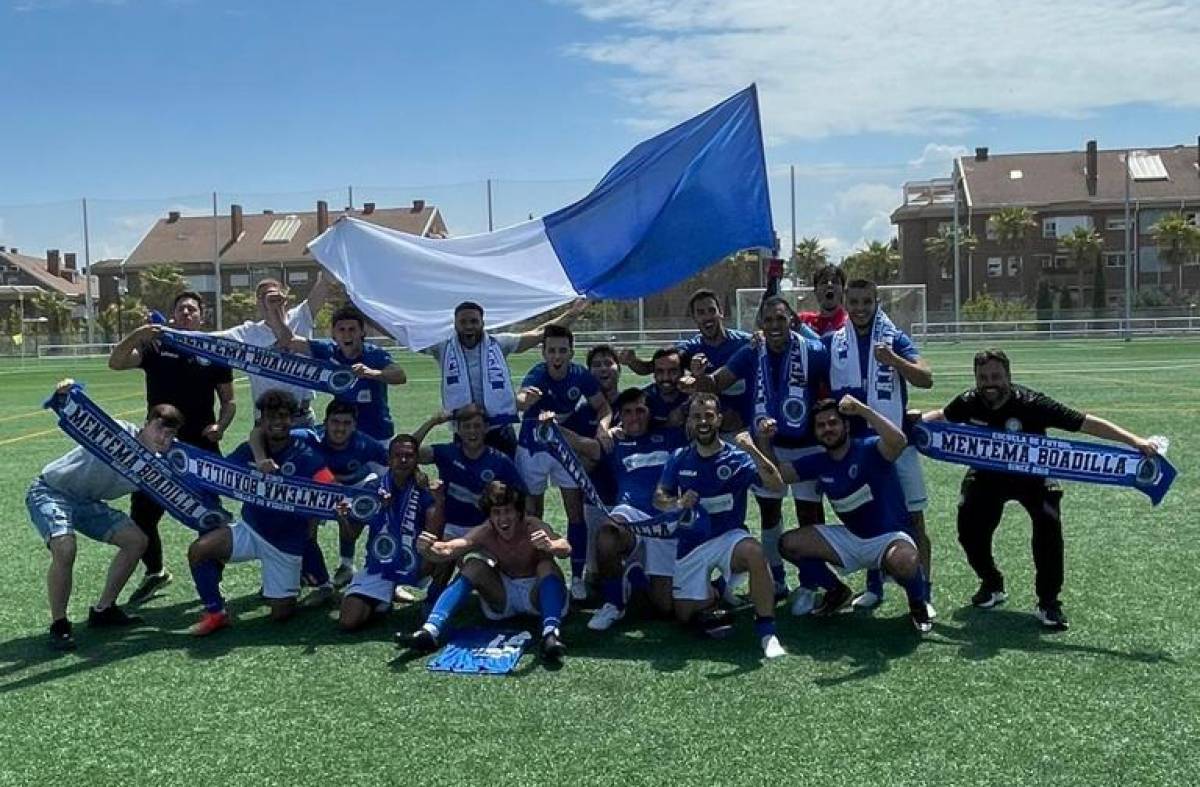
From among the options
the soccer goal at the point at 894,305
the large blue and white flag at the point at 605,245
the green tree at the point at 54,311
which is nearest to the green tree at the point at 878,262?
the soccer goal at the point at 894,305

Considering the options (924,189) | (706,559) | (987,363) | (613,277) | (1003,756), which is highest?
(924,189)

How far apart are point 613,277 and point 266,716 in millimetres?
4130

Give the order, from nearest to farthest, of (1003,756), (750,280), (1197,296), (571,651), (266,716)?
(1003,756) < (266,716) < (571,651) < (750,280) < (1197,296)

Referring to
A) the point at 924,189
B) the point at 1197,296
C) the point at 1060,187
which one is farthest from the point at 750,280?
the point at 1060,187

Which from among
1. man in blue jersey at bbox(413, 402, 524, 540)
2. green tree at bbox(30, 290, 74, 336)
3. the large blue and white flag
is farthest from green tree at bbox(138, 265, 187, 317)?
man in blue jersey at bbox(413, 402, 524, 540)

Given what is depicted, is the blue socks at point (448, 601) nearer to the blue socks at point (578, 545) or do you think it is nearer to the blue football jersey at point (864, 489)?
the blue socks at point (578, 545)

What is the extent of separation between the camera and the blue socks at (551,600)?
6237 mm

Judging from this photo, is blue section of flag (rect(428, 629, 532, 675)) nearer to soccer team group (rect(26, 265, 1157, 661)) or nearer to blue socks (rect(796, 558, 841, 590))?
soccer team group (rect(26, 265, 1157, 661))

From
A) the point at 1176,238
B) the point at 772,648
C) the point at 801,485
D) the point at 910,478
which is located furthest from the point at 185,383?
the point at 1176,238

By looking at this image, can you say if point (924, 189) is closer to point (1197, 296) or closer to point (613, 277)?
point (1197, 296)

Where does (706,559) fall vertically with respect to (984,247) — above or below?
below

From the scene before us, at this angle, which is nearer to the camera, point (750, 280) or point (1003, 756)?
point (1003, 756)

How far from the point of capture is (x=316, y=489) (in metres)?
6.98

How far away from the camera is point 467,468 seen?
7.00m
